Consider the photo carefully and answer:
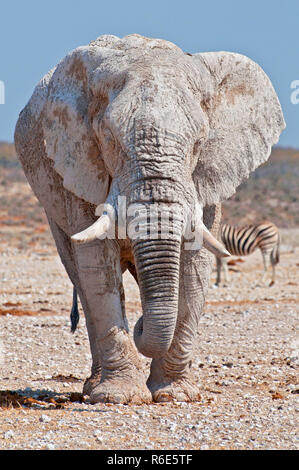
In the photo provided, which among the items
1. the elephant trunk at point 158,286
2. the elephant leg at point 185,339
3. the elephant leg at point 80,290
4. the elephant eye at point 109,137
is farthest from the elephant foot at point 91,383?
the elephant eye at point 109,137

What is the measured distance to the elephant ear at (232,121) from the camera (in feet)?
25.8

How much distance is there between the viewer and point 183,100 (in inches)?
282

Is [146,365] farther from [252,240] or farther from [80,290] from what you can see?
[252,240]

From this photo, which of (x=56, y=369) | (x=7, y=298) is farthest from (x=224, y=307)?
(x=56, y=369)

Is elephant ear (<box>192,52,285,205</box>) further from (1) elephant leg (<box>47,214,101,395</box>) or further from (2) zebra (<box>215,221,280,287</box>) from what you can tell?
(2) zebra (<box>215,221,280,287</box>)

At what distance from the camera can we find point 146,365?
10531 mm

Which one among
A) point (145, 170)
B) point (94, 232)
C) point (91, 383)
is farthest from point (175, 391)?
point (145, 170)

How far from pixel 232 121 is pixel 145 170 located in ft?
5.35

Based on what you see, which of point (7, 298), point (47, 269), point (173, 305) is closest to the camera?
point (173, 305)

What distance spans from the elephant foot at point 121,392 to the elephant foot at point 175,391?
24 cm

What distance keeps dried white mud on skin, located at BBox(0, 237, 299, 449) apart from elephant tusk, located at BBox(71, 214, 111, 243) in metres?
1.28

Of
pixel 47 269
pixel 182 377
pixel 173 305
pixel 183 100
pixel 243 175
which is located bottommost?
pixel 47 269

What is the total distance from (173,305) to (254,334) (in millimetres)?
5698

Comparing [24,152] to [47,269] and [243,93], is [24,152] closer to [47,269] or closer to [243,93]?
[243,93]
